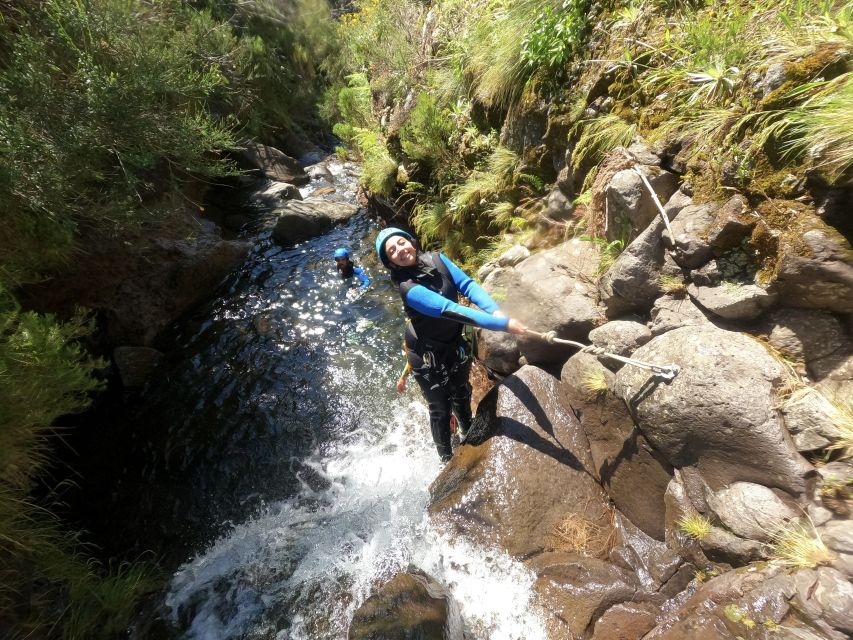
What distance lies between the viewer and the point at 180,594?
A: 12.7 ft

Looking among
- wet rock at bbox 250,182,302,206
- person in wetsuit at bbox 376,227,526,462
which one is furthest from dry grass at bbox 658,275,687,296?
wet rock at bbox 250,182,302,206

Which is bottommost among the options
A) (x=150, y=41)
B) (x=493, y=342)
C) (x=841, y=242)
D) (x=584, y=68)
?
(x=493, y=342)

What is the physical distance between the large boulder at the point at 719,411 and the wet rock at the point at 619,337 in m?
0.32

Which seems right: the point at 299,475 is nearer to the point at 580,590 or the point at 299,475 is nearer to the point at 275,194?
the point at 580,590

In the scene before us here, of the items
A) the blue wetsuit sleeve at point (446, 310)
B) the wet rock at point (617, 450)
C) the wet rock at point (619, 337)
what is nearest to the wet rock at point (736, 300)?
the wet rock at point (619, 337)

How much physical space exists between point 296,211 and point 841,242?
10521 mm

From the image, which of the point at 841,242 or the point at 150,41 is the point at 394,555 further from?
the point at 150,41

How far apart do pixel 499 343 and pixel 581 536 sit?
2287 millimetres

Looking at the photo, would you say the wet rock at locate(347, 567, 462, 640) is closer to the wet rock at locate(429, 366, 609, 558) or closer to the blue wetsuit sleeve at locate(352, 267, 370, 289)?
the wet rock at locate(429, 366, 609, 558)

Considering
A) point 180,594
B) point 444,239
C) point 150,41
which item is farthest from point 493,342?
point 150,41

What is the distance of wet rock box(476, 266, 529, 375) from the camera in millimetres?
4887

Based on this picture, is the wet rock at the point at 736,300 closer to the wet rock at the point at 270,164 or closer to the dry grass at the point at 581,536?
the dry grass at the point at 581,536

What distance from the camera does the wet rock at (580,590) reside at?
2.97 m

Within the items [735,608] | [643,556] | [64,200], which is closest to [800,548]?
[735,608]
